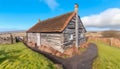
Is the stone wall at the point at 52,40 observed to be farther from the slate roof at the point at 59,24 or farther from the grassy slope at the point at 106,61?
the grassy slope at the point at 106,61

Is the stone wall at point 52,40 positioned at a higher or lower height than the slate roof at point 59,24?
lower

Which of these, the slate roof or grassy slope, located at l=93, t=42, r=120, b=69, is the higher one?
the slate roof

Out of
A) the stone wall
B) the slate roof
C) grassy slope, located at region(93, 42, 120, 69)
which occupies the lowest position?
grassy slope, located at region(93, 42, 120, 69)

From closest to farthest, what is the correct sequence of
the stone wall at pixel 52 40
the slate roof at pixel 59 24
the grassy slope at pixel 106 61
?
the grassy slope at pixel 106 61 < the stone wall at pixel 52 40 < the slate roof at pixel 59 24

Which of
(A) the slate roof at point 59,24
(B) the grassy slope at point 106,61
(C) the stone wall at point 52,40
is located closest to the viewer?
(B) the grassy slope at point 106,61

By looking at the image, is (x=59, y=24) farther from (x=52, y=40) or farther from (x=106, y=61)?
(x=106, y=61)

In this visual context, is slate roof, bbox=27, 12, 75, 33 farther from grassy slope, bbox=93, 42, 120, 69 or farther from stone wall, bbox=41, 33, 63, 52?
grassy slope, bbox=93, 42, 120, 69

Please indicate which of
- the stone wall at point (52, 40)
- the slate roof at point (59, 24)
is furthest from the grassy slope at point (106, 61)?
the slate roof at point (59, 24)

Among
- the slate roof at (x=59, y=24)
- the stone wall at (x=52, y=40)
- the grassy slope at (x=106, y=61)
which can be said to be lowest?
the grassy slope at (x=106, y=61)

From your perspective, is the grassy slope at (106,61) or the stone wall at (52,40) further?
the stone wall at (52,40)

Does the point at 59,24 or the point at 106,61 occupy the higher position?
the point at 59,24

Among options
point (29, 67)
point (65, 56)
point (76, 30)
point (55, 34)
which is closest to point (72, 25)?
point (76, 30)

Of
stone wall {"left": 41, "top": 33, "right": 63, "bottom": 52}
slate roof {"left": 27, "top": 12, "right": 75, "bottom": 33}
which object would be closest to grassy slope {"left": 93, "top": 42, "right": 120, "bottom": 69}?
stone wall {"left": 41, "top": 33, "right": 63, "bottom": 52}

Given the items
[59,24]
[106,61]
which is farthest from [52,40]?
[106,61]
